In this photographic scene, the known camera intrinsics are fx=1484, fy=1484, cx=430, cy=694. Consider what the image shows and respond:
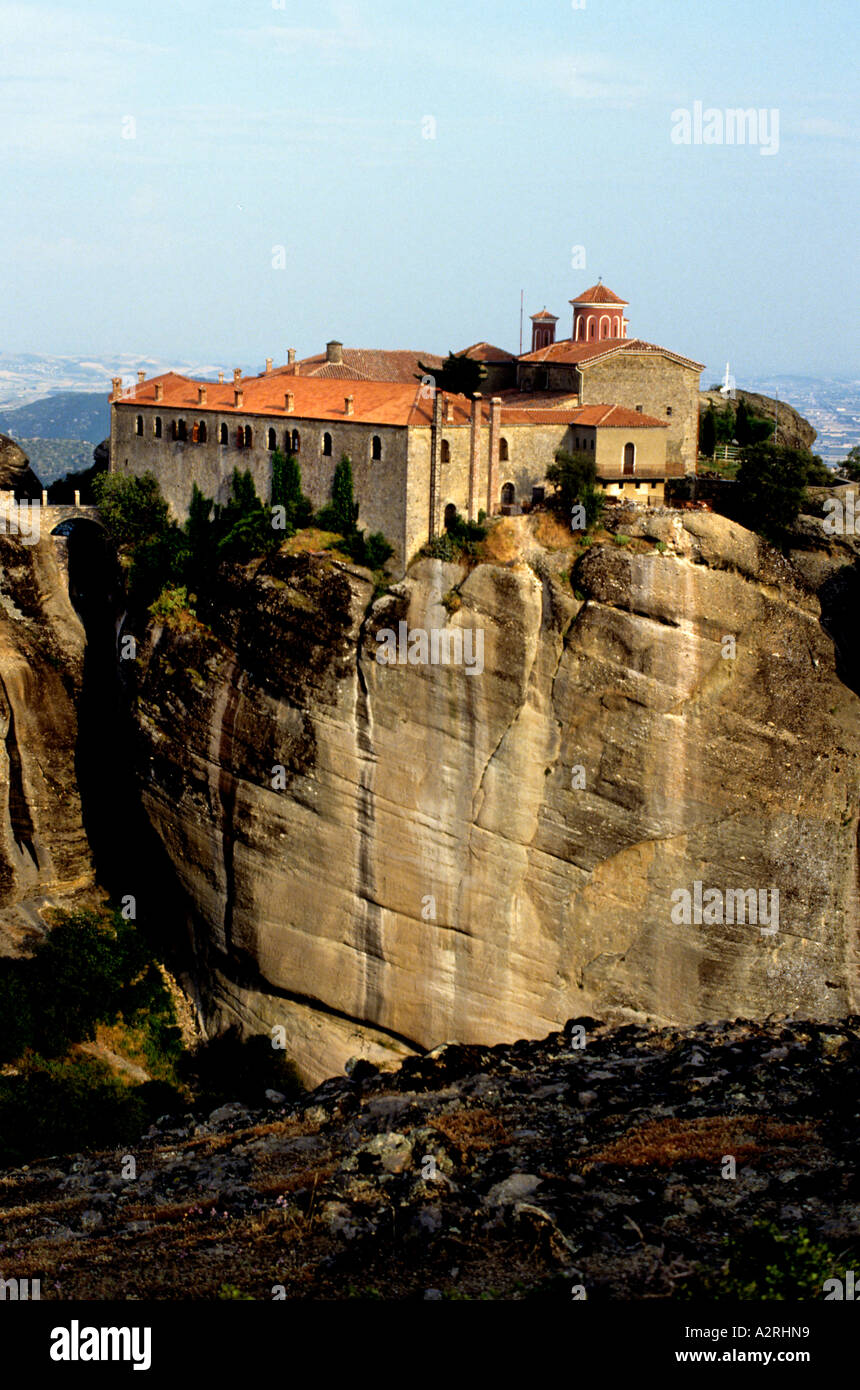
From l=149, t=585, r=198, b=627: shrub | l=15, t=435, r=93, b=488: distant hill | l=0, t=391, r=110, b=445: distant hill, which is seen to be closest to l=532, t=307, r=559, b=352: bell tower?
l=149, t=585, r=198, b=627: shrub

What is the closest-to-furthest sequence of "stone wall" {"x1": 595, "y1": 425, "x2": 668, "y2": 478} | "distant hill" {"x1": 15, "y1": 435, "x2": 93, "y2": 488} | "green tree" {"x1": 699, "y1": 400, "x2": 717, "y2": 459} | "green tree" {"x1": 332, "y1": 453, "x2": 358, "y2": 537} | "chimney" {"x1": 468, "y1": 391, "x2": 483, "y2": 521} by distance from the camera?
1. "chimney" {"x1": 468, "y1": 391, "x2": 483, "y2": 521}
2. "green tree" {"x1": 332, "y1": 453, "x2": 358, "y2": 537}
3. "stone wall" {"x1": 595, "y1": 425, "x2": 668, "y2": 478}
4. "green tree" {"x1": 699, "y1": 400, "x2": 717, "y2": 459}
5. "distant hill" {"x1": 15, "y1": 435, "x2": 93, "y2": 488}

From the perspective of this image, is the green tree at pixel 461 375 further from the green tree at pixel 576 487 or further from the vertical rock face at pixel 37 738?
the vertical rock face at pixel 37 738

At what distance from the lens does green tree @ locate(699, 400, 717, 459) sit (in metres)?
46.4

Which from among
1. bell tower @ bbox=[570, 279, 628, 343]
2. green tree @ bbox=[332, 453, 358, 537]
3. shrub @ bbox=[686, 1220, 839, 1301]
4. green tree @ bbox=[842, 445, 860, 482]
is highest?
bell tower @ bbox=[570, 279, 628, 343]

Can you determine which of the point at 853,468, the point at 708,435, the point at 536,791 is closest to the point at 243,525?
the point at 536,791

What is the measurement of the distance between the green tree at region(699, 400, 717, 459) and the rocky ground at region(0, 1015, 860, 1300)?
2267cm

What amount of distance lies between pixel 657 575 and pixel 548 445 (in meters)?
6.38

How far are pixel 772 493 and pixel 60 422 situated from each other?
6252 inches

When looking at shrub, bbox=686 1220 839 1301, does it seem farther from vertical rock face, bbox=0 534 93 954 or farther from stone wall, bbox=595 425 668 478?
vertical rock face, bbox=0 534 93 954

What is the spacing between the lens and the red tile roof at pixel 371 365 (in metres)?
46.3

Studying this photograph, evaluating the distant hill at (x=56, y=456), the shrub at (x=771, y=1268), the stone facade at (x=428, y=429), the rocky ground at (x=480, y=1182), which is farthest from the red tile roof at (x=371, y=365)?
the distant hill at (x=56, y=456)

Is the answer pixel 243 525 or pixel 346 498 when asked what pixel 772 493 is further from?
pixel 243 525

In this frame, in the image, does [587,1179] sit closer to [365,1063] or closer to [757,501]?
[365,1063]
